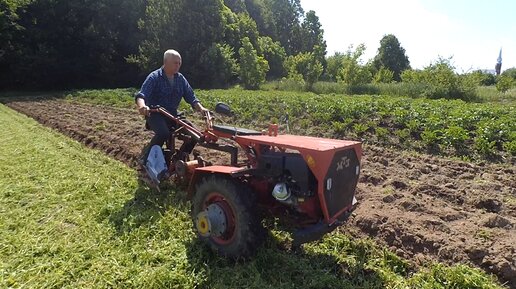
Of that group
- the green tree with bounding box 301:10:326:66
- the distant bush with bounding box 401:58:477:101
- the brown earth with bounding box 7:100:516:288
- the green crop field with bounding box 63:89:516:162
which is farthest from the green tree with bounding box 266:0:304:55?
the brown earth with bounding box 7:100:516:288

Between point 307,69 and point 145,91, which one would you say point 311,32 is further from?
point 145,91

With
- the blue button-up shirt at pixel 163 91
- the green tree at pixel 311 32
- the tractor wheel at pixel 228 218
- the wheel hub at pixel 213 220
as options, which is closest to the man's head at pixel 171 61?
the blue button-up shirt at pixel 163 91

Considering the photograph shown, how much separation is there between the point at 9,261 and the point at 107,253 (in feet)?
2.61

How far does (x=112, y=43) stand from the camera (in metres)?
30.4

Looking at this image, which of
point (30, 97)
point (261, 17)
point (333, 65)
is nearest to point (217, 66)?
point (333, 65)

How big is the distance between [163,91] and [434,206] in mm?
3632

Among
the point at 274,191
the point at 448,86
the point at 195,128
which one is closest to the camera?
the point at 274,191

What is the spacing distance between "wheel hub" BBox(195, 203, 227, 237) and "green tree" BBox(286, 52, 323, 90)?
2335 cm

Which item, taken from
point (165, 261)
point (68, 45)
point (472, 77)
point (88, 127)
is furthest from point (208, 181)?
point (68, 45)

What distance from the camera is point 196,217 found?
11.4ft

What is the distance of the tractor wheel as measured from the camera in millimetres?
3115

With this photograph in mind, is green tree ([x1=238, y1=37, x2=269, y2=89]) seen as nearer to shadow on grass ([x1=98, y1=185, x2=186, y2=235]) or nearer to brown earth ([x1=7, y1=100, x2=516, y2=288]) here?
brown earth ([x1=7, y1=100, x2=516, y2=288])

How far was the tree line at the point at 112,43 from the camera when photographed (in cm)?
2734

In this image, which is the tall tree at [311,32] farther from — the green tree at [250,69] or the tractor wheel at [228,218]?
the tractor wheel at [228,218]
